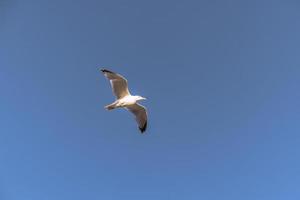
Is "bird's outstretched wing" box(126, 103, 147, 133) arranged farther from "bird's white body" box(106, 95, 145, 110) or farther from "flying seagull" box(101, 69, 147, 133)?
"bird's white body" box(106, 95, 145, 110)

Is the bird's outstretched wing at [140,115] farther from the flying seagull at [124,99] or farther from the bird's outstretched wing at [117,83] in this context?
the bird's outstretched wing at [117,83]

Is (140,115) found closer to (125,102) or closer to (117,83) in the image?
(125,102)

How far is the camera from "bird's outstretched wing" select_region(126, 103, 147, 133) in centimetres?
1841

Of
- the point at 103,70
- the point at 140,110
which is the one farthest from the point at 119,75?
the point at 140,110

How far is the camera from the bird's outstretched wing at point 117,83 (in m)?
17.3

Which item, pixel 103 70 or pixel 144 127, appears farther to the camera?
pixel 144 127

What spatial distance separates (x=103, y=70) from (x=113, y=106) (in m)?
1.37

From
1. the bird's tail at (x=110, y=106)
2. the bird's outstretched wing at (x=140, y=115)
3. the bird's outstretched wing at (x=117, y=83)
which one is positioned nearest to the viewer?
the bird's tail at (x=110, y=106)

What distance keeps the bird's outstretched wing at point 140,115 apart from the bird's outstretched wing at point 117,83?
89 centimetres

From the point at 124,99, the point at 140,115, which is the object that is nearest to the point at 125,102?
the point at 124,99

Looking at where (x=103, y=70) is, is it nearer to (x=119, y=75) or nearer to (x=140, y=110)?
(x=119, y=75)

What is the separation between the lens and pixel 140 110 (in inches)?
728

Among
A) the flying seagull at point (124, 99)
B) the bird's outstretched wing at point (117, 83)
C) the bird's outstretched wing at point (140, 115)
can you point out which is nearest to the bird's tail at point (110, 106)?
the flying seagull at point (124, 99)

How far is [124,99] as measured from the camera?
17609 millimetres
